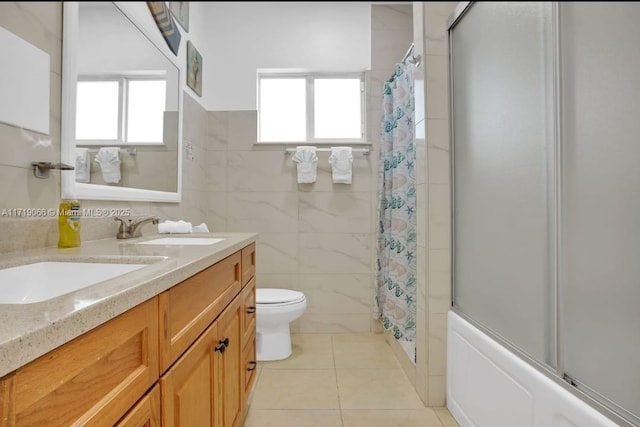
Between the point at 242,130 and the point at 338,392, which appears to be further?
the point at 242,130

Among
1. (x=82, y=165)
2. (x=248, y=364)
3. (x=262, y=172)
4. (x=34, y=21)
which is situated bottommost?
(x=248, y=364)

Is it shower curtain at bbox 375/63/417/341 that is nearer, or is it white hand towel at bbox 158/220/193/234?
white hand towel at bbox 158/220/193/234

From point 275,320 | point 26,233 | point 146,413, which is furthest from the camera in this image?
point 275,320

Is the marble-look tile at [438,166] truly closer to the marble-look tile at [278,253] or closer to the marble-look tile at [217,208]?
the marble-look tile at [278,253]

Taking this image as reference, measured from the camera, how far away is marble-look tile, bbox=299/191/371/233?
2.31 m

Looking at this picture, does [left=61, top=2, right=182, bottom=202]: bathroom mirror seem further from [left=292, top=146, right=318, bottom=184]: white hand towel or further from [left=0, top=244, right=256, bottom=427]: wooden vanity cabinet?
[left=292, top=146, right=318, bottom=184]: white hand towel

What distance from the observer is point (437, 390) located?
1431 millimetres

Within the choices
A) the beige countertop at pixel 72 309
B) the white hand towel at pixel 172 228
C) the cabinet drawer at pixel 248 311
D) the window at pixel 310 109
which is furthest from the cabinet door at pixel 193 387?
the window at pixel 310 109

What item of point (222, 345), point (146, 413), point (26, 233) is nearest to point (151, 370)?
point (146, 413)

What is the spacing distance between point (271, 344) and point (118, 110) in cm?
140

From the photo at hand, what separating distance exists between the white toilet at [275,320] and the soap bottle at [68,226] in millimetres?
993

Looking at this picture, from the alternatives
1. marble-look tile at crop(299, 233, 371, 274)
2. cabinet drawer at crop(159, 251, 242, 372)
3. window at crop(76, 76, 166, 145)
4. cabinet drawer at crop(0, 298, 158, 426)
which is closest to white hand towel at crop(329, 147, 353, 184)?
marble-look tile at crop(299, 233, 371, 274)

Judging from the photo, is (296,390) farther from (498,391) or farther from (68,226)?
(68,226)

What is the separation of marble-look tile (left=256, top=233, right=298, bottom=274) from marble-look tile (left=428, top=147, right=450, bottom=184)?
1.17 metres
